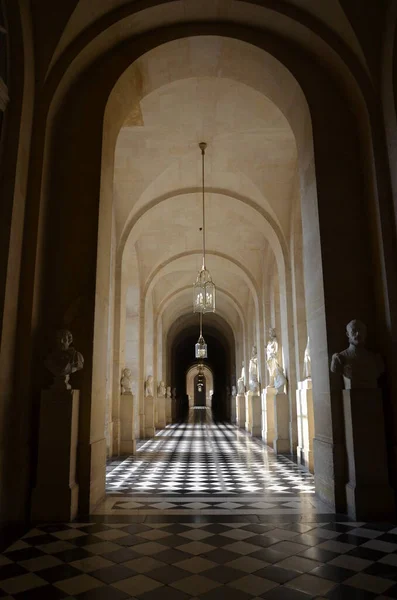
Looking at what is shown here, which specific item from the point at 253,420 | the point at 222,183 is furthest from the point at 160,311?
the point at 222,183

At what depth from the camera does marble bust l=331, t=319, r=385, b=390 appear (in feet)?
15.5

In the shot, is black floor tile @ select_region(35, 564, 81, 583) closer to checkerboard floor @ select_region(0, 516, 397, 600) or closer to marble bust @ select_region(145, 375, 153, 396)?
checkerboard floor @ select_region(0, 516, 397, 600)

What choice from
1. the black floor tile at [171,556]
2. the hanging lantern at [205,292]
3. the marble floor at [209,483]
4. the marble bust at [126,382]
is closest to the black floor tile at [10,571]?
the black floor tile at [171,556]

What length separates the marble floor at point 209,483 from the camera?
5.19 meters

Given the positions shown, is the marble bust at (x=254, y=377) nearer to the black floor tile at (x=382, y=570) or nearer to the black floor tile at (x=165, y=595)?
the black floor tile at (x=382, y=570)

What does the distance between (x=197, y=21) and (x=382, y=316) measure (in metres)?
4.58

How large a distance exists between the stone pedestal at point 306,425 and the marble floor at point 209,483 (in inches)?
10.7

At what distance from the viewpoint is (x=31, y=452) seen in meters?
4.77

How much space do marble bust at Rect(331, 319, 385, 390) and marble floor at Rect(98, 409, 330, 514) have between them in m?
1.42

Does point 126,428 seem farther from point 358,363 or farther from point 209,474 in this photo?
point 358,363

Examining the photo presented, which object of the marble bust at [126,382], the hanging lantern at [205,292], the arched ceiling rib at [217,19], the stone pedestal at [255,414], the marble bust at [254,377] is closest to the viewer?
the arched ceiling rib at [217,19]

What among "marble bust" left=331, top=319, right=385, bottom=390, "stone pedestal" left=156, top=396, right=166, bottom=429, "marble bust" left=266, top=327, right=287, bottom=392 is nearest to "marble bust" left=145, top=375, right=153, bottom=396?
"marble bust" left=266, top=327, right=287, bottom=392

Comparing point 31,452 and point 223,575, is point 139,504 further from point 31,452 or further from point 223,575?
point 223,575

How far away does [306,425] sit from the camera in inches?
336
